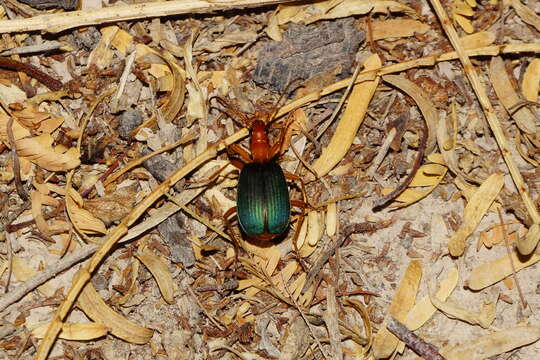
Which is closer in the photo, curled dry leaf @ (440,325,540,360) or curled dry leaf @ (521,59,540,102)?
curled dry leaf @ (440,325,540,360)

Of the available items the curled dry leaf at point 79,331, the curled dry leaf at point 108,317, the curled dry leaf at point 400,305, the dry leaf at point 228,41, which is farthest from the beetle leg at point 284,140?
the curled dry leaf at point 79,331

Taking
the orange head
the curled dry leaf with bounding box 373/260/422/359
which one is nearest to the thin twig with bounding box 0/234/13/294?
the orange head

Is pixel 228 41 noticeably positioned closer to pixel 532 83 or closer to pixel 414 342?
pixel 532 83

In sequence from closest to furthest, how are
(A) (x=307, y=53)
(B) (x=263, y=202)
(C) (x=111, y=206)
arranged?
(B) (x=263, y=202) → (C) (x=111, y=206) → (A) (x=307, y=53)

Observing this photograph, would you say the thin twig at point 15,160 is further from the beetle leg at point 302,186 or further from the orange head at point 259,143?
the beetle leg at point 302,186

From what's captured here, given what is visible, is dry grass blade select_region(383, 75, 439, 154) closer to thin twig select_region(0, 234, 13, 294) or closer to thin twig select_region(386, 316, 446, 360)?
thin twig select_region(386, 316, 446, 360)

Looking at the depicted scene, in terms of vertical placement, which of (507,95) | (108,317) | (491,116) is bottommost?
(108,317)

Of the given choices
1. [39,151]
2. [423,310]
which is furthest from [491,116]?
[39,151]
